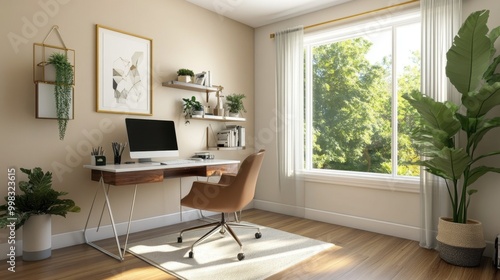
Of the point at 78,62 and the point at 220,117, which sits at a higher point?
the point at 78,62

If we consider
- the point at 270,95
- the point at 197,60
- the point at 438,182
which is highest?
the point at 197,60

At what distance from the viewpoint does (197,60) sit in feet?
13.5

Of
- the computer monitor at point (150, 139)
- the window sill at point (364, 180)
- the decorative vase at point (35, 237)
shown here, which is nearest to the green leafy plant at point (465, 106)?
the window sill at point (364, 180)

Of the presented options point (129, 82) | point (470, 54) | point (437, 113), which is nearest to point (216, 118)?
point (129, 82)

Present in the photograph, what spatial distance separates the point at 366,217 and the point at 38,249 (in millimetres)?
3294

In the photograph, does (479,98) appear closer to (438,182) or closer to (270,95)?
(438,182)

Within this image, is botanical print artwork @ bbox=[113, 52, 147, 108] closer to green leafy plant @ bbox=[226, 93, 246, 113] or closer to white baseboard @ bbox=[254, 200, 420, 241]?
green leafy plant @ bbox=[226, 93, 246, 113]

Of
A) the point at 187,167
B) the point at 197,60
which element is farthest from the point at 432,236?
the point at 197,60

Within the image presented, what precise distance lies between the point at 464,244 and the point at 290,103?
8.21 ft

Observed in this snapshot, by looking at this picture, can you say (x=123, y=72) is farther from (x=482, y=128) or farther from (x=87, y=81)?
(x=482, y=128)

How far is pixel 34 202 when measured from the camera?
101 inches

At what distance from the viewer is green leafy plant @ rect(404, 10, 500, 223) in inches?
97.7

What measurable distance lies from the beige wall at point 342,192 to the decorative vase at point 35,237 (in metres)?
2.81

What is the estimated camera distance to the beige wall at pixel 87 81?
2709 mm
